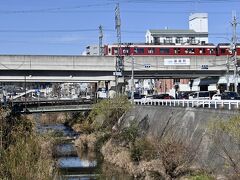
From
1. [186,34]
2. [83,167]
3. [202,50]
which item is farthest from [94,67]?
[186,34]

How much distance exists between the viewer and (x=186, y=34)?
13550 cm

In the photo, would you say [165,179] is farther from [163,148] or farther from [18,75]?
[18,75]

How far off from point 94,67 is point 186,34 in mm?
72552

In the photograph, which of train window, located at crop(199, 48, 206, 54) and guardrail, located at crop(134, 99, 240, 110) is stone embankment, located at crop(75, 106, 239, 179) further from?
train window, located at crop(199, 48, 206, 54)

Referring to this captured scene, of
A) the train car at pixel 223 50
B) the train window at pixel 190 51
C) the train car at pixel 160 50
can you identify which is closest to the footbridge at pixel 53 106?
the train car at pixel 160 50

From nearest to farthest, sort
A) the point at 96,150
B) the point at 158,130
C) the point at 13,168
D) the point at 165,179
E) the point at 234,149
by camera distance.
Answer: the point at 13,168 < the point at 234,149 < the point at 165,179 < the point at 158,130 < the point at 96,150

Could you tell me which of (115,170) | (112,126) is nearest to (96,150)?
(112,126)

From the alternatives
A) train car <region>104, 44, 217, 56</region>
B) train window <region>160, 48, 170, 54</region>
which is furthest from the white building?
train window <region>160, 48, 170, 54</region>

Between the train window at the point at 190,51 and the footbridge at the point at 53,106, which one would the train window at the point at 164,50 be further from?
the footbridge at the point at 53,106

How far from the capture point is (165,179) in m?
28.8

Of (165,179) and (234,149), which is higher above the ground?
(234,149)

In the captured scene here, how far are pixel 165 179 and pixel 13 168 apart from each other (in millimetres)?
13434

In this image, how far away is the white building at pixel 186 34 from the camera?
433 ft

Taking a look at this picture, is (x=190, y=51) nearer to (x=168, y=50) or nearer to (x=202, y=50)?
(x=202, y=50)
